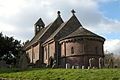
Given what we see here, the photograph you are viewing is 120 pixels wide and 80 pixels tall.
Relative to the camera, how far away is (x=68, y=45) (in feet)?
174

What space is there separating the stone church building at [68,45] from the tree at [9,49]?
14.5 feet

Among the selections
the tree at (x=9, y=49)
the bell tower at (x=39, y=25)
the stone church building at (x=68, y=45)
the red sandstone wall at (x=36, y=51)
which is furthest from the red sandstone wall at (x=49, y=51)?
the bell tower at (x=39, y=25)

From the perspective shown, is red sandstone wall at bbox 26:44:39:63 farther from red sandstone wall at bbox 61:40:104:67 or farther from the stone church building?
red sandstone wall at bbox 61:40:104:67

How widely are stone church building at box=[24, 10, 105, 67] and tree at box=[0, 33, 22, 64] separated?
174 inches

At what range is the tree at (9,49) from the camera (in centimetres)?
6956

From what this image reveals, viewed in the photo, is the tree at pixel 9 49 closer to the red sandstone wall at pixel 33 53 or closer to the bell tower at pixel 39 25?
the red sandstone wall at pixel 33 53

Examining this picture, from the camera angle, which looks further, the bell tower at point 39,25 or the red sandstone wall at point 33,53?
the bell tower at point 39,25

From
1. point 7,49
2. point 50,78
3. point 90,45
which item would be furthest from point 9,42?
point 50,78

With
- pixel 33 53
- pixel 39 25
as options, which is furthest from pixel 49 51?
pixel 39 25

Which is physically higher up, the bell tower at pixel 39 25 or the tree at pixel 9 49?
the bell tower at pixel 39 25

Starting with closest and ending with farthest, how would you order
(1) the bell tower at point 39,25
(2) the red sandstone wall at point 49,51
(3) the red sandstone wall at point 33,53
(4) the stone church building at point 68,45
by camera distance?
(4) the stone church building at point 68,45 → (2) the red sandstone wall at point 49,51 → (3) the red sandstone wall at point 33,53 → (1) the bell tower at point 39,25

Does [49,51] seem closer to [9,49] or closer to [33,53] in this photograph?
[33,53]

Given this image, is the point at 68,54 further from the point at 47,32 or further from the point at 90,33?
the point at 47,32

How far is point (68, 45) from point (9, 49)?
888 inches
